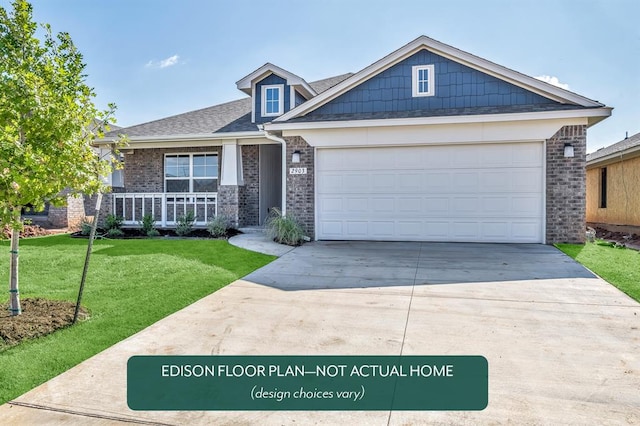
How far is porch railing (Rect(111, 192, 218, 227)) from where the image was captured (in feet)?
45.6

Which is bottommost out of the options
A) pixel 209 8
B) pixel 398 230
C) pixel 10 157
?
pixel 398 230

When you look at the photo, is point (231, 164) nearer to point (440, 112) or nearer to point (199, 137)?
point (199, 137)

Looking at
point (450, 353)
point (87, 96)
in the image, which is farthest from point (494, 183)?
point (87, 96)

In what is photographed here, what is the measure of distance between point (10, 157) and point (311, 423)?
12.0ft

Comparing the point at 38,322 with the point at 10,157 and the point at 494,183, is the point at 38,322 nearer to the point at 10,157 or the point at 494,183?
the point at 10,157

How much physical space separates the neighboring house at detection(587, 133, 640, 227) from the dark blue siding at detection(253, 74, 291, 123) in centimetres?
1109

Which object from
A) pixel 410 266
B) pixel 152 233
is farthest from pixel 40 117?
pixel 152 233

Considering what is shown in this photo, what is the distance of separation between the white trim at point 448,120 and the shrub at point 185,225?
387 cm

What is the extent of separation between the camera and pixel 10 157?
394 centimetres

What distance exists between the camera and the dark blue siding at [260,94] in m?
14.1

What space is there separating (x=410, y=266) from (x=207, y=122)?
33.2 feet

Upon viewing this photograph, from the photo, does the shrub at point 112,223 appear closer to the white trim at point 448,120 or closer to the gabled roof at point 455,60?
the white trim at point 448,120

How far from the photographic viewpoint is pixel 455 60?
11.0 meters

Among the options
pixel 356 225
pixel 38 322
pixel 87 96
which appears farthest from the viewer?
pixel 356 225
